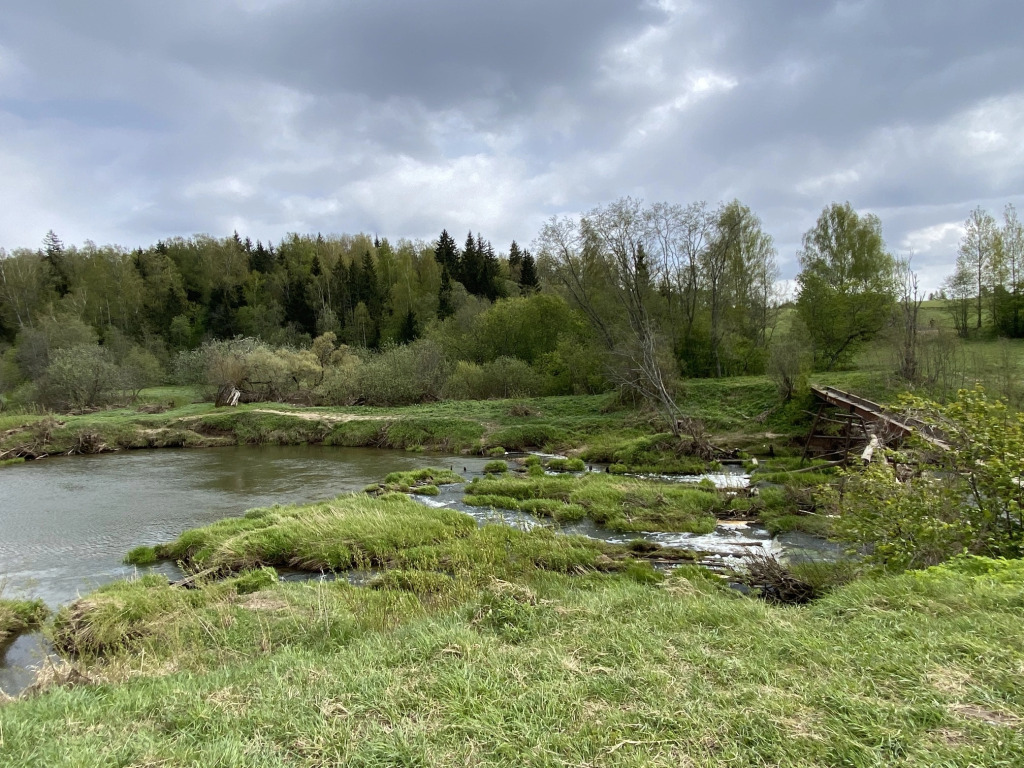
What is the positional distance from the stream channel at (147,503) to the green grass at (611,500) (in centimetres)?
52

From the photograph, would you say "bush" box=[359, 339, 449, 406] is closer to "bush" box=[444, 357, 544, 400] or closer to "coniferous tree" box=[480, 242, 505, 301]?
"bush" box=[444, 357, 544, 400]

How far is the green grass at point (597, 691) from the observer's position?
395 cm

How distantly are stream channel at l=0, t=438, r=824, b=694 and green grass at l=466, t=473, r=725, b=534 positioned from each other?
52 cm

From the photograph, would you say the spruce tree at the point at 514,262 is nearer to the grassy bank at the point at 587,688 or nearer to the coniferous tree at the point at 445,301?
the coniferous tree at the point at 445,301

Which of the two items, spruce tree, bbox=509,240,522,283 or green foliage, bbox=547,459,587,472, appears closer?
green foliage, bbox=547,459,587,472

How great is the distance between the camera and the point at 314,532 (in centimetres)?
1388

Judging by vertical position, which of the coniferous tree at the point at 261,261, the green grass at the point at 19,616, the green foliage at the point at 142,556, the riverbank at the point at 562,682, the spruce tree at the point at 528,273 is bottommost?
the green foliage at the point at 142,556

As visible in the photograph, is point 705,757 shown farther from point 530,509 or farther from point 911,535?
point 530,509

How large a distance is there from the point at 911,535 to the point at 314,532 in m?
12.1

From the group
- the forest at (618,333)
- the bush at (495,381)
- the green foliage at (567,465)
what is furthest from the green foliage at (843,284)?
the green foliage at (567,465)

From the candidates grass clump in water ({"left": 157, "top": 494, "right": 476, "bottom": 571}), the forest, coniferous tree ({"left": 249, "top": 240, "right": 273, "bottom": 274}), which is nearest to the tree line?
the forest

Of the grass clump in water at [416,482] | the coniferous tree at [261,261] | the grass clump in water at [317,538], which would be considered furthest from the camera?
the coniferous tree at [261,261]

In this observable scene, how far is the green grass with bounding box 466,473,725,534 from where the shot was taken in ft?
49.1

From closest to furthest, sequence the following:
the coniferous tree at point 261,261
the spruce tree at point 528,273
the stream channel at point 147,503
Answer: the stream channel at point 147,503 → the spruce tree at point 528,273 → the coniferous tree at point 261,261
